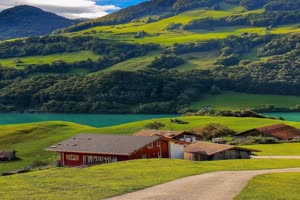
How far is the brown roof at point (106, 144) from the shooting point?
63.2 m

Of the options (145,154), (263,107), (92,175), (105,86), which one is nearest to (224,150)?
(145,154)

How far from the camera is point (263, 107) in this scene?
181500mm

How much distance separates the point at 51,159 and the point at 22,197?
44.9m

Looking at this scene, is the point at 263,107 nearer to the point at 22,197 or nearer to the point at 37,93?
the point at 37,93

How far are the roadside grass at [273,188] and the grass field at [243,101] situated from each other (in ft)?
453

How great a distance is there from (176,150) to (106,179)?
3345 centimetres

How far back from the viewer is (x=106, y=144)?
65875 mm

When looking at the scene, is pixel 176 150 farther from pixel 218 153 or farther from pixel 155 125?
pixel 155 125

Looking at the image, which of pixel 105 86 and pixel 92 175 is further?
pixel 105 86

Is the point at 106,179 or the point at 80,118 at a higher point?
the point at 106,179

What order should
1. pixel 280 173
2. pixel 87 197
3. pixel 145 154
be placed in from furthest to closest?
pixel 145 154
pixel 280 173
pixel 87 197

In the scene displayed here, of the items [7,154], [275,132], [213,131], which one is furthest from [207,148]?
[275,132]

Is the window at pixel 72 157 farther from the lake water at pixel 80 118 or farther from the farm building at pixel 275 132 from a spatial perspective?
the lake water at pixel 80 118

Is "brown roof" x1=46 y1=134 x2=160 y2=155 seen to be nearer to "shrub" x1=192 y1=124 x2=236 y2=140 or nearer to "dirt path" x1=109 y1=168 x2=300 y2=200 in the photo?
"dirt path" x1=109 y1=168 x2=300 y2=200
